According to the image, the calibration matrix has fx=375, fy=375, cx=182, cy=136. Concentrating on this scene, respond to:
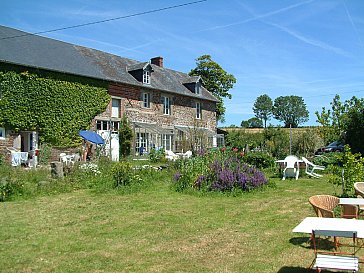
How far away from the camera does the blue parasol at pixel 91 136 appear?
22000 millimetres

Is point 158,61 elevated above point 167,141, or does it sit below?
above

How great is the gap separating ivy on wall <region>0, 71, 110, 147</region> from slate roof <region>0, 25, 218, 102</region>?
2.14 feet

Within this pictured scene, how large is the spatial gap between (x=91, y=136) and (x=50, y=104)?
2.94m

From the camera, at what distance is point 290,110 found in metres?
102

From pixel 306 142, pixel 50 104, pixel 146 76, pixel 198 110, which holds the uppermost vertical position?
pixel 146 76

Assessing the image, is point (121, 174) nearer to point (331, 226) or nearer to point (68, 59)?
point (331, 226)

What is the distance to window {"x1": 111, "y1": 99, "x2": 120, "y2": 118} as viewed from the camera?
25.4 meters

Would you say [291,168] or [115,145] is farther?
[115,145]

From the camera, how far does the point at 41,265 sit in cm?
505

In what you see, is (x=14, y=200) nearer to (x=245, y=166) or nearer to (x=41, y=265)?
(x=41, y=265)

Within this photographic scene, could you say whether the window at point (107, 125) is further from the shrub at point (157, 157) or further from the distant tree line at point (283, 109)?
the distant tree line at point (283, 109)

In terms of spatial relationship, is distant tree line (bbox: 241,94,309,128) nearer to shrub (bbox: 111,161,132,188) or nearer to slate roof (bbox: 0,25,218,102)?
slate roof (bbox: 0,25,218,102)

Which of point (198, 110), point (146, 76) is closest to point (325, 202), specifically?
point (146, 76)

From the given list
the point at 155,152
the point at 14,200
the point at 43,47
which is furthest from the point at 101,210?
the point at 43,47
